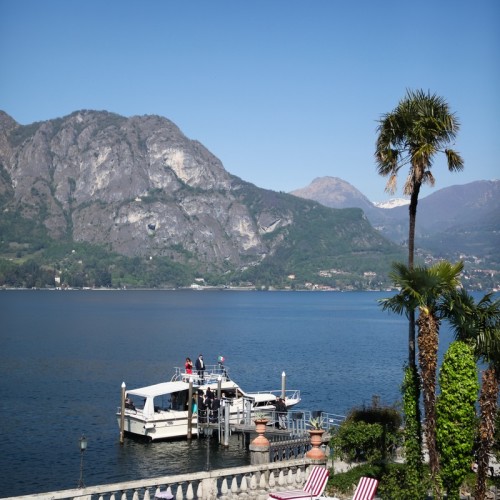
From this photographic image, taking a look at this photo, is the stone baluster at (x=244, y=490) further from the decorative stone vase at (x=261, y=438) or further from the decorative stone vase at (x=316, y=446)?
the decorative stone vase at (x=261, y=438)

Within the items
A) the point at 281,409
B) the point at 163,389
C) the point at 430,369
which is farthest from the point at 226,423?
the point at 430,369

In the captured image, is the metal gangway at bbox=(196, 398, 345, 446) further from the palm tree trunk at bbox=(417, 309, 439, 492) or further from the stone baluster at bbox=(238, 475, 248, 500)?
the palm tree trunk at bbox=(417, 309, 439, 492)

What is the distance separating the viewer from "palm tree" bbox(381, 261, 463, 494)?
2239 centimetres

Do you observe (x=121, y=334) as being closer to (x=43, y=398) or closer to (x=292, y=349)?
(x=292, y=349)

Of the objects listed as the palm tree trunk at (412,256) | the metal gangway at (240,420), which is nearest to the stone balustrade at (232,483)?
the palm tree trunk at (412,256)

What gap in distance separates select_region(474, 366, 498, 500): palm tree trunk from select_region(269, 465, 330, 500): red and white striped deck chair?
499cm

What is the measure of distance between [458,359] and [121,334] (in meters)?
126

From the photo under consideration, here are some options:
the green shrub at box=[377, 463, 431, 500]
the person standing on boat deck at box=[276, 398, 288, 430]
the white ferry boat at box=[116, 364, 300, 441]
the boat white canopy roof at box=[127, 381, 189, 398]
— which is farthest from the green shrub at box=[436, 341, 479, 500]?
the boat white canopy roof at box=[127, 381, 189, 398]

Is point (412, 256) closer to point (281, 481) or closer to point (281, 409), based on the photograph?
point (281, 481)

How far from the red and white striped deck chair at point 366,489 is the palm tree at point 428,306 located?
6.30 feet

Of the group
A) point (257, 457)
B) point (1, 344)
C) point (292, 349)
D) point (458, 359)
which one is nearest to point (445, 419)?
point (458, 359)

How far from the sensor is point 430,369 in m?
22.4

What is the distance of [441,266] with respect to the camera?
77.5ft

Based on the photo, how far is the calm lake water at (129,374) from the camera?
42750mm
